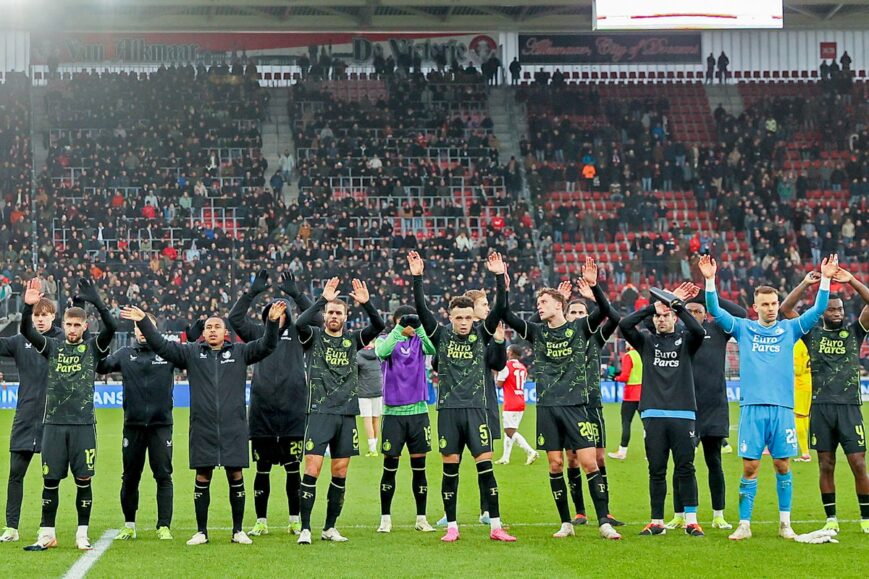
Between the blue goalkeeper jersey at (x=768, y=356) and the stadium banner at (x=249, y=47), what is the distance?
34.4m

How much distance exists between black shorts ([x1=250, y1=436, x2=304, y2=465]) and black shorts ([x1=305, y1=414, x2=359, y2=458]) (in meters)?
0.70

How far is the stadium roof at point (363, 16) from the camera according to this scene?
134 ft

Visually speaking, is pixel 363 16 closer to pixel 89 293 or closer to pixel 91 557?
pixel 89 293

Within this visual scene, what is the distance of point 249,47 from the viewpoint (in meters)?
44.6

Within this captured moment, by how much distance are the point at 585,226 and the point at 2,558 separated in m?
30.0

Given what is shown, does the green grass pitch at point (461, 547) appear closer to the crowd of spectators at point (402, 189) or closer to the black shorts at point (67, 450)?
the black shorts at point (67, 450)

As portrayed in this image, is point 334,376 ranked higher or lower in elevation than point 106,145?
lower

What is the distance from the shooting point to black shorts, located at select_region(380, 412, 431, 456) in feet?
40.3

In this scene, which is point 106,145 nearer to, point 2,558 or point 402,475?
point 402,475

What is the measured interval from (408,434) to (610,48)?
119 feet

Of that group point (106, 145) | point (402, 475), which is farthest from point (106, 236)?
point (402, 475)

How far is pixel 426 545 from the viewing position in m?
11.3

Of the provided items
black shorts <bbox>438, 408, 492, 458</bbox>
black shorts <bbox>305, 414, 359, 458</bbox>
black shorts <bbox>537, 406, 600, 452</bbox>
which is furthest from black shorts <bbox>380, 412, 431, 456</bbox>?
black shorts <bbox>537, 406, 600, 452</bbox>

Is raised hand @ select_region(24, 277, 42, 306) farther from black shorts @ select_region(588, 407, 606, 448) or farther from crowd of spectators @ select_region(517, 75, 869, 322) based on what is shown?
crowd of spectators @ select_region(517, 75, 869, 322)
